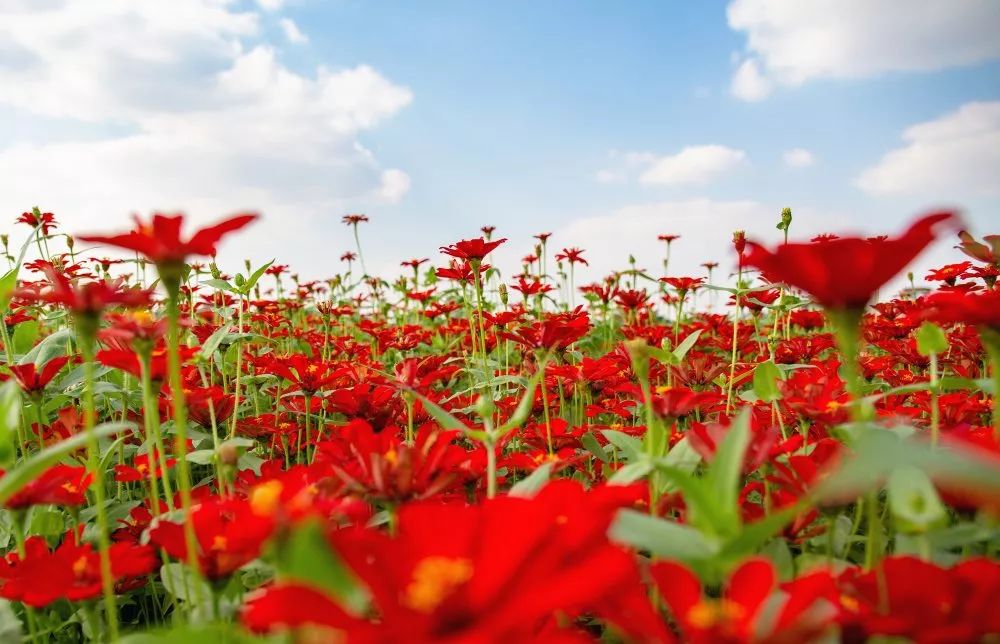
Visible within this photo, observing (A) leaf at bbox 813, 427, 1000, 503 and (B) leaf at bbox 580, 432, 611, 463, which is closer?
(A) leaf at bbox 813, 427, 1000, 503

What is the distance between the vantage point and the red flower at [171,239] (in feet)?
2.35

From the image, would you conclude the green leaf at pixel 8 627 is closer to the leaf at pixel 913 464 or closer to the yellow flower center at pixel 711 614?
the yellow flower center at pixel 711 614

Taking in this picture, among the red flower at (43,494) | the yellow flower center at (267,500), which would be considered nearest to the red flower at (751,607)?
the yellow flower center at (267,500)

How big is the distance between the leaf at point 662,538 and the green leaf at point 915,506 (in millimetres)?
195

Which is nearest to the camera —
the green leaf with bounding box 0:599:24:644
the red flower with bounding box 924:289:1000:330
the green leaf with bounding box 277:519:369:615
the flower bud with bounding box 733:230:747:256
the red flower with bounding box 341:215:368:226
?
the green leaf with bounding box 277:519:369:615

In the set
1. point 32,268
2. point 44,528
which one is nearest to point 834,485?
point 44,528

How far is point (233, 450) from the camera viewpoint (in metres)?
0.87

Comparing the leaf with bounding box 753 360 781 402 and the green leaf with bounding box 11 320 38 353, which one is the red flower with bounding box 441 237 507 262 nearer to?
the leaf with bounding box 753 360 781 402

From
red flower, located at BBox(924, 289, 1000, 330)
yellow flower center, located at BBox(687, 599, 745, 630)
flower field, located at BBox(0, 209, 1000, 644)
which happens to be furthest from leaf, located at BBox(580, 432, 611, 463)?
yellow flower center, located at BBox(687, 599, 745, 630)

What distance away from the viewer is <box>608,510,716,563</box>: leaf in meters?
0.53

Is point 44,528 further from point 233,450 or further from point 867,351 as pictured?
point 867,351

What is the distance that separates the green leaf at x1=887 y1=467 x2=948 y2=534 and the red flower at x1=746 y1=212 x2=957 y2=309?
0.18m

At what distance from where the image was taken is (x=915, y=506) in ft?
1.94

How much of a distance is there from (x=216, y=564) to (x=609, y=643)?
0.50 m
